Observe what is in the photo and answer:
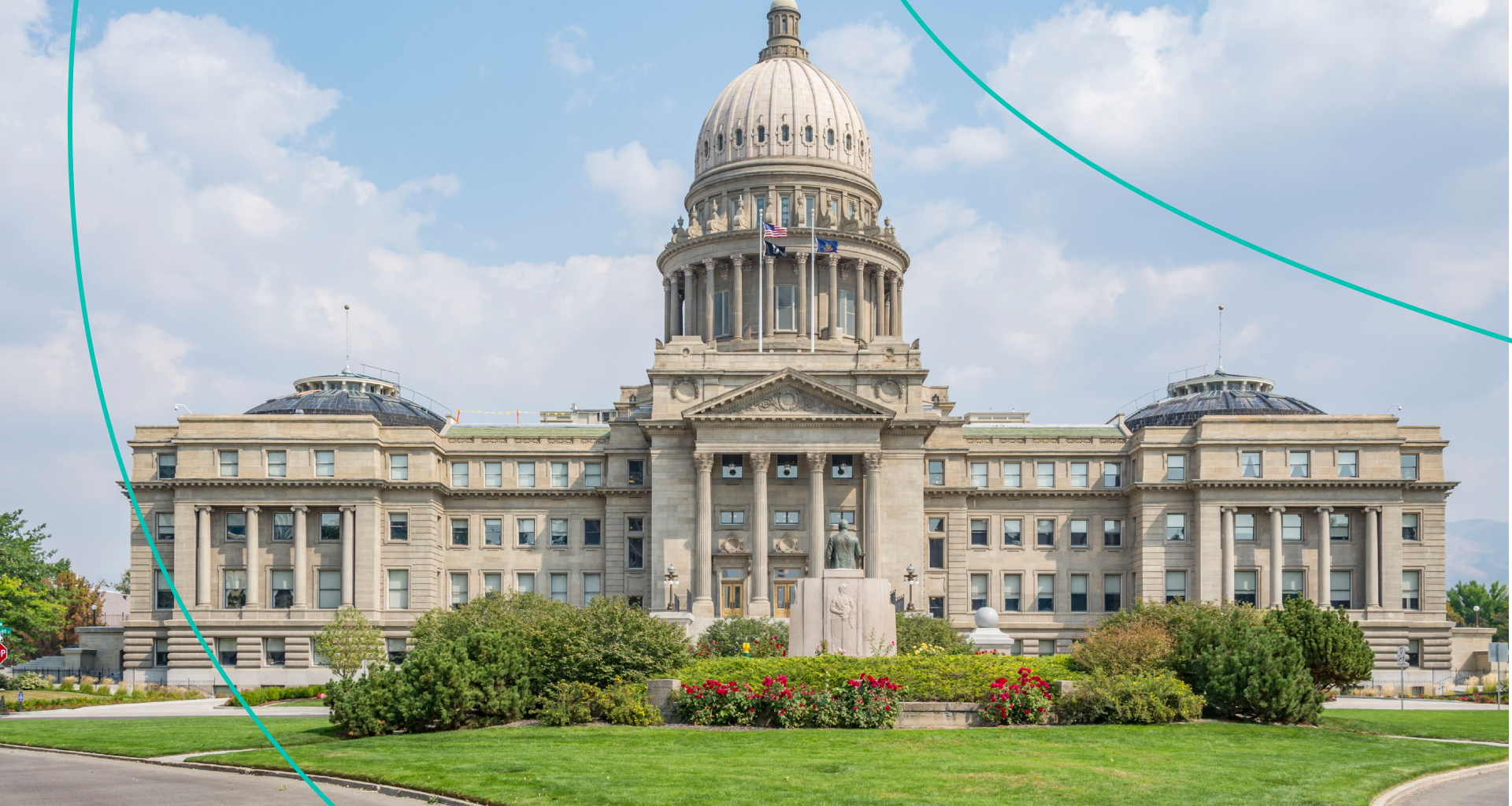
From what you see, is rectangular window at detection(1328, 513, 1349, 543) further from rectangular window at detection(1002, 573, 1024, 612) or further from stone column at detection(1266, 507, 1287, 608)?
rectangular window at detection(1002, 573, 1024, 612)

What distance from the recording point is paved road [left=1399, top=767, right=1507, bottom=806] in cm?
2780

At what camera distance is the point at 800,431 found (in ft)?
272

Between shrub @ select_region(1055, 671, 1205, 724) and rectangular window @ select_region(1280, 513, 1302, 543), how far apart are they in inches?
2071

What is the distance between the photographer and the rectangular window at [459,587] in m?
90.6

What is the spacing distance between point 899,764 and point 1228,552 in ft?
203

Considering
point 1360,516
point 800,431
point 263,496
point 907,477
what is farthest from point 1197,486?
point 263,496

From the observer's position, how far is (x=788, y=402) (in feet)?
272

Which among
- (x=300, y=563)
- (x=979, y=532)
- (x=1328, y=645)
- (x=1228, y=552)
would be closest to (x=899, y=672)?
(x=1328, y=645)

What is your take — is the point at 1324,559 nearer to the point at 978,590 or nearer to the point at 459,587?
the point at 978,590

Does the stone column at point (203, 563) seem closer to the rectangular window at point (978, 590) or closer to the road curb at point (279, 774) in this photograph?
the rectangular window at point (978, 590)

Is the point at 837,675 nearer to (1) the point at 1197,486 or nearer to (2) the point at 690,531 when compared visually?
(2) the point at 690,531

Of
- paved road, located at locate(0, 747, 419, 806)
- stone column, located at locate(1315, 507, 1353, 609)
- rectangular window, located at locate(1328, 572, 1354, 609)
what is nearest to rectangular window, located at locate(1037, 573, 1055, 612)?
stone column, located at locate(1315, 507, 1353, 609)

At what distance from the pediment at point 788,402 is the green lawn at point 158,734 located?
3839cm

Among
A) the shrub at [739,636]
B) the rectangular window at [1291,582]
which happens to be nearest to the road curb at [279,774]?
the shrub at [739,636]
